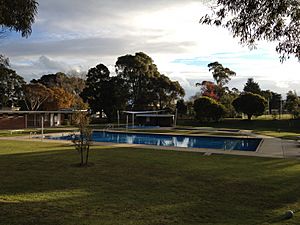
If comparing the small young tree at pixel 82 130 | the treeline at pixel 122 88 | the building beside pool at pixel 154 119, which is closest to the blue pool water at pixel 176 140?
the small young tree at pixel 82 130

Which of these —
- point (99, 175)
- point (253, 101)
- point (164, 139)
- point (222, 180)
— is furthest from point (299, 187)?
point (253, 101)

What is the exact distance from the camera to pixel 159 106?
48344 millimetres

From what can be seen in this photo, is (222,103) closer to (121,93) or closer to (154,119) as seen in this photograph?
(154,119)

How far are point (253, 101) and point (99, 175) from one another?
29.7 meters

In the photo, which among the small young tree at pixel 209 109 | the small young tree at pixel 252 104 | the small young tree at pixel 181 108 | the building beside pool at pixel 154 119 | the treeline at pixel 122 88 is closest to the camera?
the small young tree at pixel 252 104

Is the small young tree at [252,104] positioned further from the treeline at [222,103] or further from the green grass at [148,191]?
the green grass at [148,191]

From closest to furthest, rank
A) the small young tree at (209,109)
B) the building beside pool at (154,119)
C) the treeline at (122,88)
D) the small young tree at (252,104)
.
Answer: the small young tree at (252,104) → the small young tree at (209,109) → the building beside pool at (154,119) → the treeline at (122,88)

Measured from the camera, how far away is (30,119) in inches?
1453

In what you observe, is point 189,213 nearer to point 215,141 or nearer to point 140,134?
point 215,141

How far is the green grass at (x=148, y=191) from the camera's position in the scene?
215 inches

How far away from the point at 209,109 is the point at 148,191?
1180 inches

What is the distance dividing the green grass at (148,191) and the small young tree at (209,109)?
80.4ft

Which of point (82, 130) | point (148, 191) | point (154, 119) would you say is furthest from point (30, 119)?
point (148, 191)

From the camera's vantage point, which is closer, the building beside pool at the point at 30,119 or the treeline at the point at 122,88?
the building beside pool at the point at 30,119
